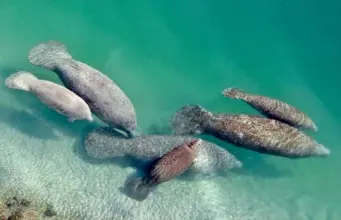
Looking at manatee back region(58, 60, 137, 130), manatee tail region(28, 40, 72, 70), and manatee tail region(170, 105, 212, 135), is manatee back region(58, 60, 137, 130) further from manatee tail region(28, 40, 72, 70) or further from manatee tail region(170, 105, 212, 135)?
manatee tail region(170, 105, 212, 135)

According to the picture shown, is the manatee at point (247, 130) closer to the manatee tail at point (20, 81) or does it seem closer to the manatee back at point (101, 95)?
the manatee back at point (101, 95)

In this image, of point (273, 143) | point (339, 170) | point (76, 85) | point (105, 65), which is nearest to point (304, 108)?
point (339, 170)

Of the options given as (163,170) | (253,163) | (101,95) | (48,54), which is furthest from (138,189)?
(48,54)

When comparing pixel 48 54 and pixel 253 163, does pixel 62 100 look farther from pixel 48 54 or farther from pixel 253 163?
pixel 253 163

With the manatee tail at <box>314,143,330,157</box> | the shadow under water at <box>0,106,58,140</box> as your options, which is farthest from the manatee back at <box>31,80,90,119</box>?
the manatee tail at <box>314,143,330,157</box>

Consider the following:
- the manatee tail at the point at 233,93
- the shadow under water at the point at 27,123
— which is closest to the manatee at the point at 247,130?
the manatee tail at the point at 233,93

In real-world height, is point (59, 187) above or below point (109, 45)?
below

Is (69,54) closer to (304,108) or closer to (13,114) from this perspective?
(13,114)
